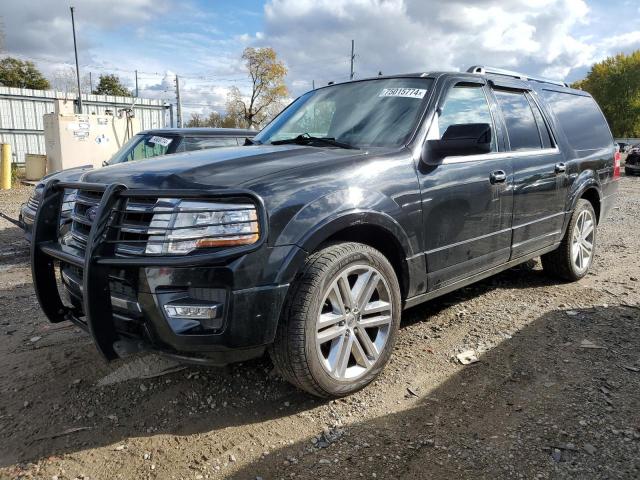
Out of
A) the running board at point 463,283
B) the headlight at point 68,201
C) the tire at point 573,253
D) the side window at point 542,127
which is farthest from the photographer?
the tire at point 573,253

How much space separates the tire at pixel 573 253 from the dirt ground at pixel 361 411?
3.04 ft

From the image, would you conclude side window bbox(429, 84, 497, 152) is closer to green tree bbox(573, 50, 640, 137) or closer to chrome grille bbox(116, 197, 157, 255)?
chrome grille bbox(116, 197, 157, 255)

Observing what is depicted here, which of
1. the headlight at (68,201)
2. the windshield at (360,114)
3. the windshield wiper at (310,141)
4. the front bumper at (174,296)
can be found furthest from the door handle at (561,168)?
the headlight at (68,201)

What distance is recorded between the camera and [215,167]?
2707mm

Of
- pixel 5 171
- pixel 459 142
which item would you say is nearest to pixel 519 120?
pixel 459 142

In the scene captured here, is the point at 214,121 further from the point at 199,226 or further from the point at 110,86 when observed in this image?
the point at 199,226

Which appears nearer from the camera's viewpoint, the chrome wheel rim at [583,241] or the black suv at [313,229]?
the black suv at [313,229]

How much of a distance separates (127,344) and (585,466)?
224 cm

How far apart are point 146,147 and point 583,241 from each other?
568 centimetres

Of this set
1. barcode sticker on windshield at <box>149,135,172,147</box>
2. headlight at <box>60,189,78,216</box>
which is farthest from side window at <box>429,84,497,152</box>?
barcode sticker on windshield at <box>149,135,172,147</box>

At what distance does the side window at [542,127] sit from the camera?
446 centimetres

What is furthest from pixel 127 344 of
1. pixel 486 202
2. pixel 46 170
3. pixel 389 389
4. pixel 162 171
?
pixel 46 170

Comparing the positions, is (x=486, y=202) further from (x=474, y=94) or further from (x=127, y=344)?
(x=127, y=344)

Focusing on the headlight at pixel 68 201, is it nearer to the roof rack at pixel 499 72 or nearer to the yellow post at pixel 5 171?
the roof rack at pixel 499 72
